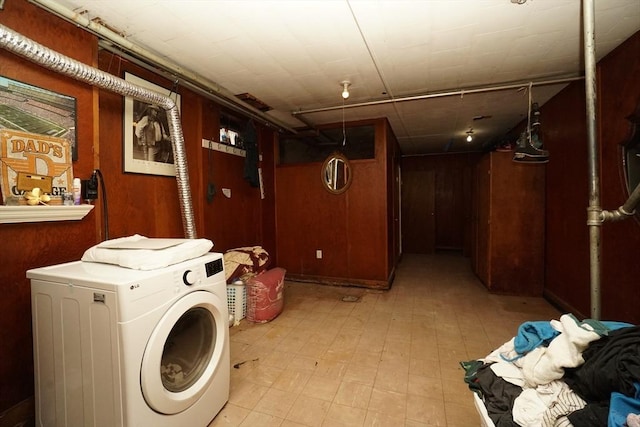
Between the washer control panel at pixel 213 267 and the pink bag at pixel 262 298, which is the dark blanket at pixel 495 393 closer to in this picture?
the washer control panel at pixel 213 267

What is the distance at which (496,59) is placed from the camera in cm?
227

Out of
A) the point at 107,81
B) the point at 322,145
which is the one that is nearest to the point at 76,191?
the point at 107,81

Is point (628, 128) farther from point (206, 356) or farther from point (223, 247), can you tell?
point (223, 247)

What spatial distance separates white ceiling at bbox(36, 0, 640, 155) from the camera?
1657 millimetres

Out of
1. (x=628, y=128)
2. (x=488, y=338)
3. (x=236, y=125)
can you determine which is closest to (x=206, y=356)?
(x=488, y=338)

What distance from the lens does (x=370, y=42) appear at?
6.66 ft

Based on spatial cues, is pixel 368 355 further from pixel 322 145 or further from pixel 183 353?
pixel 322 145

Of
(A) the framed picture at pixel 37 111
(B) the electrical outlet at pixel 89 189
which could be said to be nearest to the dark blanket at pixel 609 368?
(B) the electrical outlet at pixel 89 189

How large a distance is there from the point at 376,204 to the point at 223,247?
2.11m

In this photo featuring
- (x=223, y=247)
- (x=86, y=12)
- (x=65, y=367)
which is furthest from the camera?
(x=223, y=247)

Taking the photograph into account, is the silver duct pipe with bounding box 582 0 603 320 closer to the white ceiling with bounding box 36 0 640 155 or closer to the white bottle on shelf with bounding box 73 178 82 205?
the white ceiling with bounding box 36 0 640 155

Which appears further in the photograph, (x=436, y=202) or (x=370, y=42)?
(x=436, y=202)

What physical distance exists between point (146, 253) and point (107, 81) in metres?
1.24

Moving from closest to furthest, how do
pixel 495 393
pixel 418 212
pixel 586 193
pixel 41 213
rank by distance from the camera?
1. pixel 495 393
2. pixel 41 213
3. pixel 586 193
4. pixel 418 212
